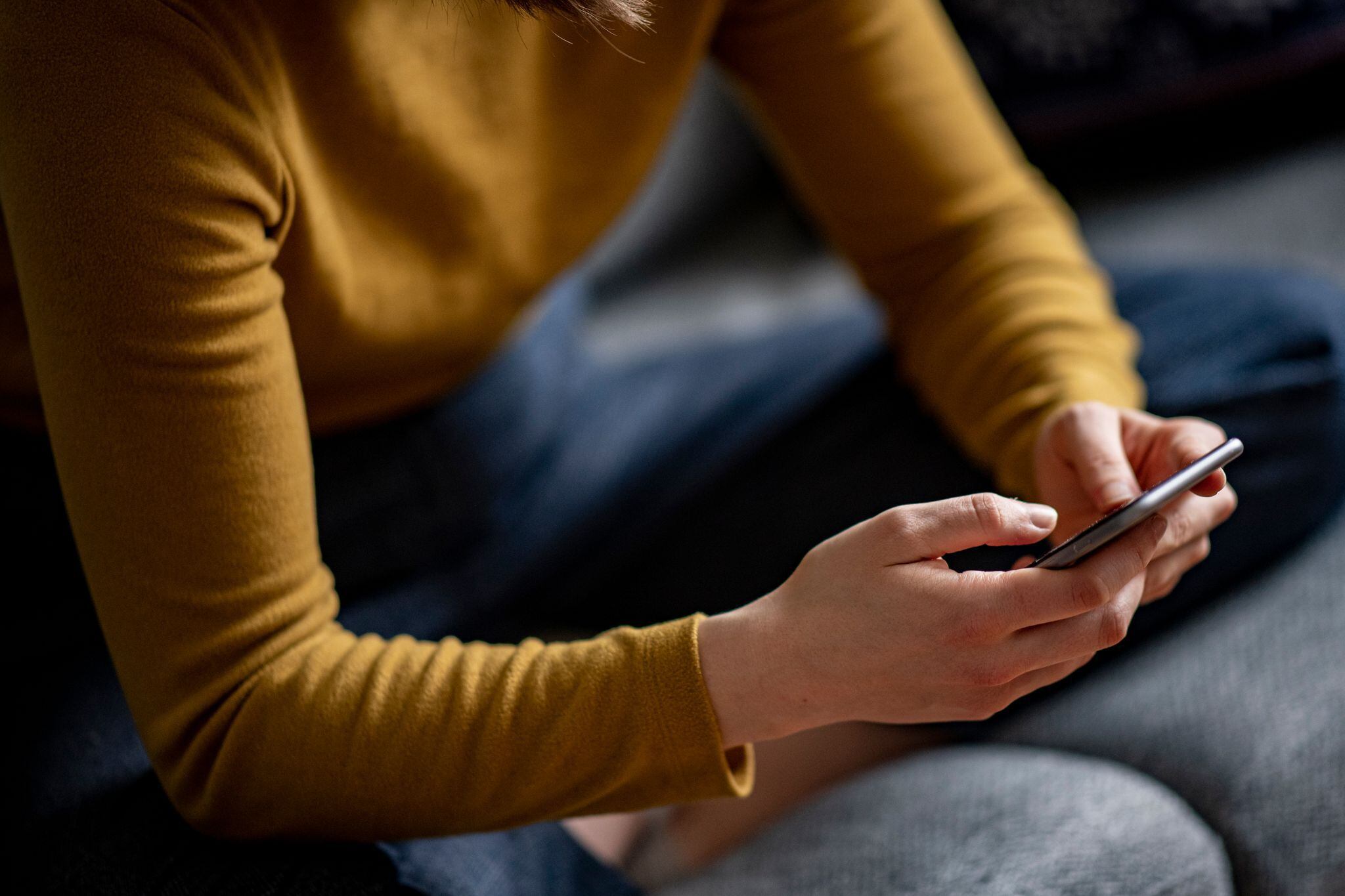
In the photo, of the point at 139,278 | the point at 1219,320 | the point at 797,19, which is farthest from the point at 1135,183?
the point at 139,278

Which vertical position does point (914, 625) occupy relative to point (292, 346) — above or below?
below

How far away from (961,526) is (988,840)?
22 cm

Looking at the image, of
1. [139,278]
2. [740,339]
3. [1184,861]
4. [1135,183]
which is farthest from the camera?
A: [1135,183]

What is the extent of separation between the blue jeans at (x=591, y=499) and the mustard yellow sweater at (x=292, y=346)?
0.20 feet

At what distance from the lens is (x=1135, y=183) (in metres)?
1.07

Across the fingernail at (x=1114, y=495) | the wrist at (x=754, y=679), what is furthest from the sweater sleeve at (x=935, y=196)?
the wrist at (x=754, y=679)

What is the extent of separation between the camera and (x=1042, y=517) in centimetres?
42

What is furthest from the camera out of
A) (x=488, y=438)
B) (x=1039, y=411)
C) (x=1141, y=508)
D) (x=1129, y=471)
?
(x=488, y=438)

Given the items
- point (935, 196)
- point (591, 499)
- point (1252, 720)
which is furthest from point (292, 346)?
point (1252, 720)

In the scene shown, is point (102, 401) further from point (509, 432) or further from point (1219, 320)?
point (1219, 320)

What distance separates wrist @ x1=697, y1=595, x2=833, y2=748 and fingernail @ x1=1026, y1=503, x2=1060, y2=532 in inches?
4.5

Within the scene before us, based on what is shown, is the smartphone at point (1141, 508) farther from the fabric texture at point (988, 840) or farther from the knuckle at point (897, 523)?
the fabric texture at point (988, 840)

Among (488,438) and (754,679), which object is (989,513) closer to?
(754,679)

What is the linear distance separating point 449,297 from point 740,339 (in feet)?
1.28
